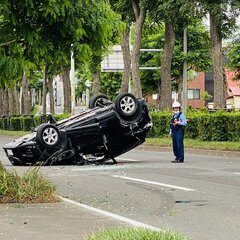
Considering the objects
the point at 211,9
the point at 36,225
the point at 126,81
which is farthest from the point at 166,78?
the point at 36,225

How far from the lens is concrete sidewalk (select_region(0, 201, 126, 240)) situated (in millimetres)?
7984

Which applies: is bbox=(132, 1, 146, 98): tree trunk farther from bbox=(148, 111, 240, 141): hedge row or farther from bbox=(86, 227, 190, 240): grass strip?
bbox=(86, 227, 190, 240): grass strip

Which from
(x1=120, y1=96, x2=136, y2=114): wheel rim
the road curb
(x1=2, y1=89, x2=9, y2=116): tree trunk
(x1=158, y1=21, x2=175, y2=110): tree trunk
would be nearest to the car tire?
(x1=120, y1=96, x2=136, y2=114): wheel rim

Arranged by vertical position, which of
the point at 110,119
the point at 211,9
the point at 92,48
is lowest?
the point at 110,119

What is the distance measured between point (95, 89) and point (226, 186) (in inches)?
1283

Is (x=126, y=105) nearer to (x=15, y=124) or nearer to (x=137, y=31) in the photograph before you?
(x=137, y=31)

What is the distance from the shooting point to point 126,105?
59.1ft

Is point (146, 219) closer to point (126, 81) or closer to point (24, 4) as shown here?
point (24, 4)

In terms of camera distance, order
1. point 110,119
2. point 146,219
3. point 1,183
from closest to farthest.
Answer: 1. point 146,219
2. point 1,183
3. point 110,119

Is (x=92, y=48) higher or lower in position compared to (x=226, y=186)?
higher

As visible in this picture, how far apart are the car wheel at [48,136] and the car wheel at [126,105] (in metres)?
1.80

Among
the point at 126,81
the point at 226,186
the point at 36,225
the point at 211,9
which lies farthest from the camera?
the point at 126,81

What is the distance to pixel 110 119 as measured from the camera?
58.4 feet

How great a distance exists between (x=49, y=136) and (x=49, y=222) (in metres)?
8.71
